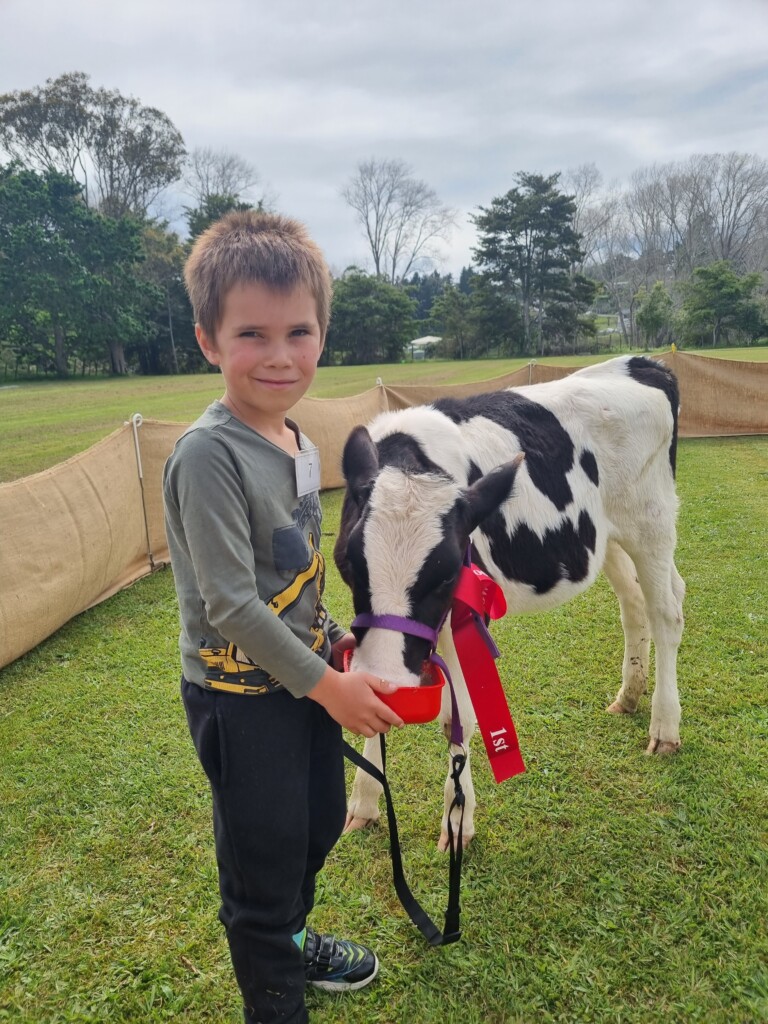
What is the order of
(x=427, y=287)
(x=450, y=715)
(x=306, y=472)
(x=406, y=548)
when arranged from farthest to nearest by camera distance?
(x=427, y=287)
(x=450, y=715)
(x=406, y=548)
(x=306, y=472)

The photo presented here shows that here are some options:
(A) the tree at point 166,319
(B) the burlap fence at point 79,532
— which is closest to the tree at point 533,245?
(A) the tree at point 166,319

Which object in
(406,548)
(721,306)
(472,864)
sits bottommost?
(472,864)

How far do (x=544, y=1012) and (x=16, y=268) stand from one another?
1403 inches

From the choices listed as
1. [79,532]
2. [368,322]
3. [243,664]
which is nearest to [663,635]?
[243,664]

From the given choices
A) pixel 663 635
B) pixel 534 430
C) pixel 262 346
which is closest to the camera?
pixel 262 346

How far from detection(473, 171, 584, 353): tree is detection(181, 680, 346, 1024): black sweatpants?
43.0 meters

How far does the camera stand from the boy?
4.13 ft

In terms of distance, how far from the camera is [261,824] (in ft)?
4.70

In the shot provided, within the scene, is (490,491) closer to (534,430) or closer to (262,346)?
(262,346)

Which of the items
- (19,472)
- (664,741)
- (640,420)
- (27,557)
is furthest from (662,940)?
(19,472)

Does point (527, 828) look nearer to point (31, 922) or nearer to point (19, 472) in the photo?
point (31, 922)

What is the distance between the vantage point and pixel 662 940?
210 cm

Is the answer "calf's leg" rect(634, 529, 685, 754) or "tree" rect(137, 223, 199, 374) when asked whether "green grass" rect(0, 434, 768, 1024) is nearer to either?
"calf's leg" rect(634, 529, 685, 754)

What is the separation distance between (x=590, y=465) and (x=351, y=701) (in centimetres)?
204
